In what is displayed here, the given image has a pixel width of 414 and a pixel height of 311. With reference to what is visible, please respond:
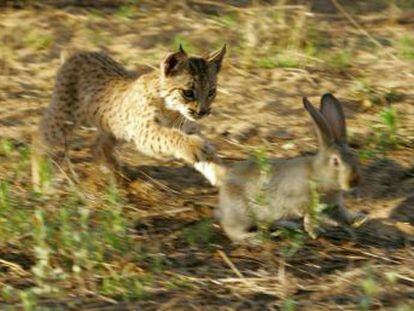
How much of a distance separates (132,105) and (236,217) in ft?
4.74

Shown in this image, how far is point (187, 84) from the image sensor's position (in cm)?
684

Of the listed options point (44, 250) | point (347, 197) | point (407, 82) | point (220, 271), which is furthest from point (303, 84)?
point (44, 250)

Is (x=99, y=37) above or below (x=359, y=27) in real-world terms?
below

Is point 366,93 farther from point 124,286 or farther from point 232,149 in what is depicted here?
point 124,286

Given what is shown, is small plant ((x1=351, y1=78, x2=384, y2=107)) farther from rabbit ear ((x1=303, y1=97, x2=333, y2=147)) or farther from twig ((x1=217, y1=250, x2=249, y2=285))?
twig ((x1=217, y1=250, x2=249, y2=285))

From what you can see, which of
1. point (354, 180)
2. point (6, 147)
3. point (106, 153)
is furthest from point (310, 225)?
point (6, 147)

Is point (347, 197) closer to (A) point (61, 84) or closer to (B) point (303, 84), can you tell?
(B) point (303, 84)

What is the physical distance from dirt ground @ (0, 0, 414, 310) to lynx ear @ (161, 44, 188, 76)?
2.47 feet

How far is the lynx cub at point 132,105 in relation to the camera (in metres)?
6.83

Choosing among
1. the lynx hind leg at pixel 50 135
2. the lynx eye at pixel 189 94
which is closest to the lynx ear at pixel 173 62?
the lynx eye at pixel 189 94

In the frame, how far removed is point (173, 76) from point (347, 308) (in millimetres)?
2289

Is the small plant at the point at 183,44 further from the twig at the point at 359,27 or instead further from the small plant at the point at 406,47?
the small plant at the point at 406,47

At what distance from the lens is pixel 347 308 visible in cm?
527

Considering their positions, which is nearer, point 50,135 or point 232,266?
point 232,266
